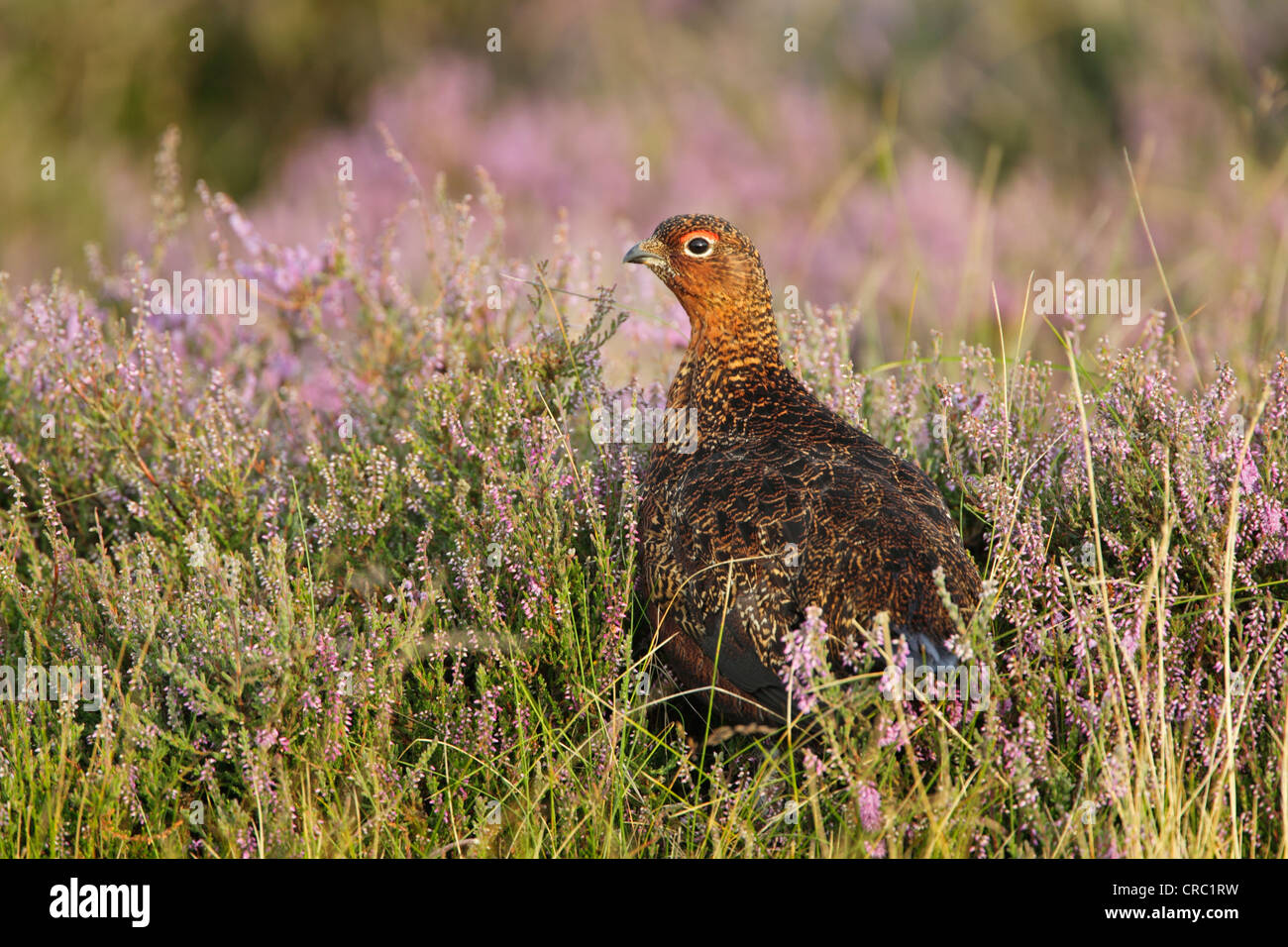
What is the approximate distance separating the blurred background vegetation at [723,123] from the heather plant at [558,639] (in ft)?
7.60

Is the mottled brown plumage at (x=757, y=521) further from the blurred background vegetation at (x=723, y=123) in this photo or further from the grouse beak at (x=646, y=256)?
the blurred background vegetation at (x=723, y=123)

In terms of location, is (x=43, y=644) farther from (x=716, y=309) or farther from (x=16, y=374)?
(x=716, y=309)

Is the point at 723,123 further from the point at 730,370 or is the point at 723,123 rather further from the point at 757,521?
the point at 757,521

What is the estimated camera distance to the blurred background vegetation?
698 cm


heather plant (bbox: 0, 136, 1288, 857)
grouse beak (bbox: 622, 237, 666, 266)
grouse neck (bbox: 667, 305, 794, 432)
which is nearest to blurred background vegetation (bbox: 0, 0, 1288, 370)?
grouse beak (bbox: 622, 237, 666, 266)

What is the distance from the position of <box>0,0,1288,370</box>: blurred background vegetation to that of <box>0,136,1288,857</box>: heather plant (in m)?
2.32

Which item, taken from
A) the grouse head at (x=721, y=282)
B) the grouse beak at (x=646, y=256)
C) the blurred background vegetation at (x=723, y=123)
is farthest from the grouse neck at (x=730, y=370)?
the blurred background vegetation at (x=723, y=123)

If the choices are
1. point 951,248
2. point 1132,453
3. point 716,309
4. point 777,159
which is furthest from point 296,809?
point 777,159

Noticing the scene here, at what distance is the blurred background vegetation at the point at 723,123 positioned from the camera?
22.9 feet

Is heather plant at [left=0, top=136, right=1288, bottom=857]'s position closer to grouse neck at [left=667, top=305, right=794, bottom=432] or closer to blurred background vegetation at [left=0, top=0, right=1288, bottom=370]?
grouse neck at [left=667, top=305, right=794, bottom=432]

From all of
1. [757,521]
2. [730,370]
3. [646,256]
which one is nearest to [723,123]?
[646,256]

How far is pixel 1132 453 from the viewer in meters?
Result: 3.15

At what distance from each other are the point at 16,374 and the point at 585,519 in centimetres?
220
